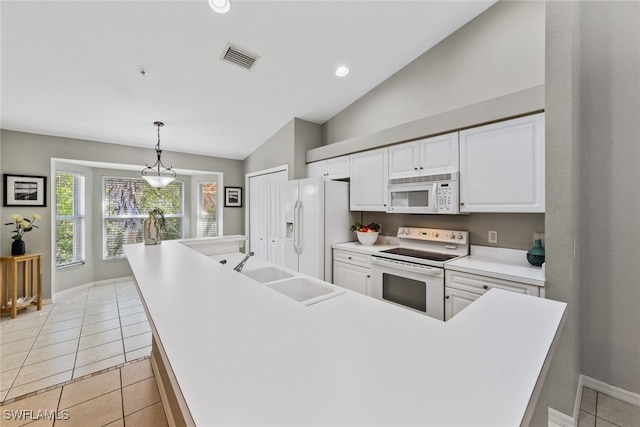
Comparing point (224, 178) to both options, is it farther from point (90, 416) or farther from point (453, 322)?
point (453, 322)

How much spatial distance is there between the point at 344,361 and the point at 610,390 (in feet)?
8.69

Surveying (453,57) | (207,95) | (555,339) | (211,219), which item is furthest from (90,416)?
(453,57)

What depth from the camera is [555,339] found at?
964 mm

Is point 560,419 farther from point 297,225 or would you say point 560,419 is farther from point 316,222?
point 297,225

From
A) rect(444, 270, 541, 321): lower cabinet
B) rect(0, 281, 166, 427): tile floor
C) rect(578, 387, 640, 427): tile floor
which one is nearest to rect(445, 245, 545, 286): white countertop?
rect(444, 270, 541, 321): lower cabinet

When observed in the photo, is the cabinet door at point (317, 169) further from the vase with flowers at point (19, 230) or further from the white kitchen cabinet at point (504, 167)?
the vase with flowers at point (19, 230)

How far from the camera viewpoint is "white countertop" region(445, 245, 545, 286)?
195 centimetres

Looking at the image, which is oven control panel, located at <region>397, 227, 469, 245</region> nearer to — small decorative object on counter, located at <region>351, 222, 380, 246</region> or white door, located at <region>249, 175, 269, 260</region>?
small decorative object on counter, located at <region>351, 222, 380, 246</region>

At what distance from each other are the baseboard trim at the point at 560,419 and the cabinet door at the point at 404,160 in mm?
2158

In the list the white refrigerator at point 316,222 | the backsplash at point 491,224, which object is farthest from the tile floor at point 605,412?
the white refrigerator at point 316,222

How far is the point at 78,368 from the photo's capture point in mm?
2318

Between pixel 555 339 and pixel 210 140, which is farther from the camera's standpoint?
pixel 210 140

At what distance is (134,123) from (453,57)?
13.5ft

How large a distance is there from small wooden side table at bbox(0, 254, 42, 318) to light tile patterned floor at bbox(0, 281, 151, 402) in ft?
0.52
